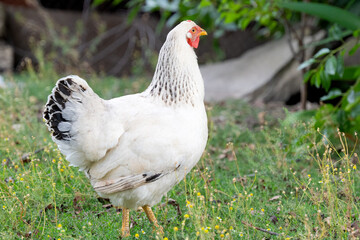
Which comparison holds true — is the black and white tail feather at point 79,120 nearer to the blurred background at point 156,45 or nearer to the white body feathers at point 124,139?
the white body feathers at point 124,139

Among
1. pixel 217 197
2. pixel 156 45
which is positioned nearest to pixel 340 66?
pixel 217 197

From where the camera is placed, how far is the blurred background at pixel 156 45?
5.82m

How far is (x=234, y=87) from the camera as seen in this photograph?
691 centimetres

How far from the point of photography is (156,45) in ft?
28.2

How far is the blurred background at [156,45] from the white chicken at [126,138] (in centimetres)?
272

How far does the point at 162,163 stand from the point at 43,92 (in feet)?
12.5

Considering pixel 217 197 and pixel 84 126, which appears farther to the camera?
pixel 217 197

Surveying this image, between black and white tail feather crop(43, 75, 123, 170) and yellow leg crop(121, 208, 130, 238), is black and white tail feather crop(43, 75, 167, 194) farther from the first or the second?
yellow leg crop(121, 208, 130, 238)

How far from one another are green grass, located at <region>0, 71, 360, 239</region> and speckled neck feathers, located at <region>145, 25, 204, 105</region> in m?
0.55

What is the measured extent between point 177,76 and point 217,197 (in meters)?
1.05

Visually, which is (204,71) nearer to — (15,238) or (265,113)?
(265,113)

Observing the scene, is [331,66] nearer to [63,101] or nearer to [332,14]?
[332,14]

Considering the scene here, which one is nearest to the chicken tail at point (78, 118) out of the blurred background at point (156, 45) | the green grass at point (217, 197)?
the green grass at point (217, 197)

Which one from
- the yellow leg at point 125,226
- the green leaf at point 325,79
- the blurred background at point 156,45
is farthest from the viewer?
the blurred background at point 156,45
